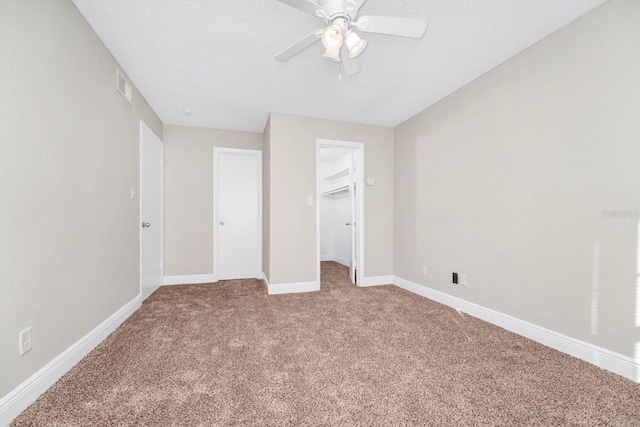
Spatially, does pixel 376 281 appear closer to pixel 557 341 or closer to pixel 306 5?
pixel 557 341

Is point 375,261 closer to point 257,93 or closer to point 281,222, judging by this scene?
point 281,222

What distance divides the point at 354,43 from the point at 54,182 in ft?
6.57

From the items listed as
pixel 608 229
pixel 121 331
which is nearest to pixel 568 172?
pixel 608 229

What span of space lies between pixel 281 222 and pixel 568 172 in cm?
285

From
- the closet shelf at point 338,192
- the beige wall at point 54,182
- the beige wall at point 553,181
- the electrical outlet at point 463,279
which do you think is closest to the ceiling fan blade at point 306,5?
the beige wall at point 54,182

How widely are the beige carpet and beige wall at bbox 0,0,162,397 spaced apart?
1.21 ft

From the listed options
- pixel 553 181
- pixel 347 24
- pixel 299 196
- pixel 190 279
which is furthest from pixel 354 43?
pixel 190 279

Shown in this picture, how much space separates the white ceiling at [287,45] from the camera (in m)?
1.79

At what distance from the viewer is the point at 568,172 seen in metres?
1.93

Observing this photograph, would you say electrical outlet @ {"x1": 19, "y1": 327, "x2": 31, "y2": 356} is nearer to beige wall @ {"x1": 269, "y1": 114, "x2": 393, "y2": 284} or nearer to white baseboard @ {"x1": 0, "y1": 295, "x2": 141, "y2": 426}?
white baseboard @ {"x1": 0, "y1": 295, "x2": 141, "y2": 426}

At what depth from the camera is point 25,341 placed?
53.1 inches

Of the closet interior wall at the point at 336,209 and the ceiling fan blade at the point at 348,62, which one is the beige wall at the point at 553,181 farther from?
the closet interior wall at the point at 336,209

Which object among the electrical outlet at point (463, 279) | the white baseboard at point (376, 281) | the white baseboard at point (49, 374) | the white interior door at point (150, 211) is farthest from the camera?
the white baseboard at point (376, 281)

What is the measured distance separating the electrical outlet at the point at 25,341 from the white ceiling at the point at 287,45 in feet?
6.64
